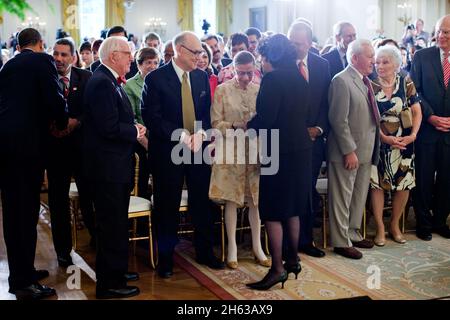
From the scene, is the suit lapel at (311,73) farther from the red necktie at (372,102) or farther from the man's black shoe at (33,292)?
the man's black shoe at (33,292)

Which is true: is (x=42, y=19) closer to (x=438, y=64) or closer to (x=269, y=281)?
(x=438, y=64)

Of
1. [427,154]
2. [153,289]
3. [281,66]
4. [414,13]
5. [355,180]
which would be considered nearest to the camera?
[281,66]

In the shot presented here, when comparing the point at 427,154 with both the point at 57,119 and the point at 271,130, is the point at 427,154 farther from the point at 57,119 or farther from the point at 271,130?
the point at 57,119

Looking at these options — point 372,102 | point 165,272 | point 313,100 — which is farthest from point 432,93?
point 165,272

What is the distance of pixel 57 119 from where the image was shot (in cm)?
381

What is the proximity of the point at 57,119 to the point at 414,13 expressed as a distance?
11546 millimetres

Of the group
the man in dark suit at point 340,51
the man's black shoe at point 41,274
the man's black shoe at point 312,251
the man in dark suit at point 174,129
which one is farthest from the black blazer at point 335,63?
the man's black shoe at point 41,274

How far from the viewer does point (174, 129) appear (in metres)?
4.05

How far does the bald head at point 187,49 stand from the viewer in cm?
400

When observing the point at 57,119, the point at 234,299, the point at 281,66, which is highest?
the point at 281,66

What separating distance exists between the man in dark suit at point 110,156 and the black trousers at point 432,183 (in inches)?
106

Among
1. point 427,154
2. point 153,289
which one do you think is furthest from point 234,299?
point 427,154

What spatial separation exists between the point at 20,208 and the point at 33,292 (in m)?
0.54
